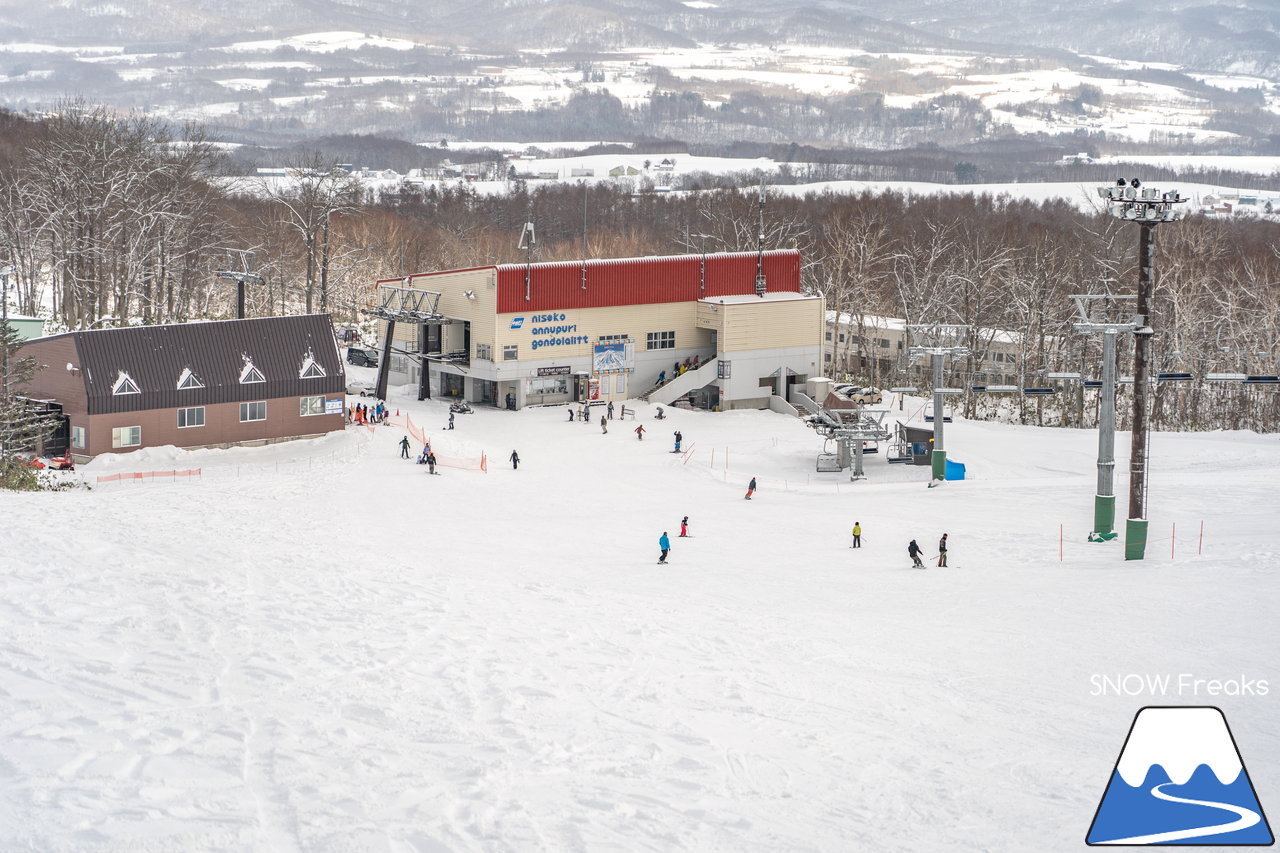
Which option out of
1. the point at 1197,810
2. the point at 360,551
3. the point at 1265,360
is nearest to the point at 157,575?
the point at 360,551

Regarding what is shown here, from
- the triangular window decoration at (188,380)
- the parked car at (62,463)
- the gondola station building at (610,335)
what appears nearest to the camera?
the parked car at (62,463)

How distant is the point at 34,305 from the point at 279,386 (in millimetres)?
35858

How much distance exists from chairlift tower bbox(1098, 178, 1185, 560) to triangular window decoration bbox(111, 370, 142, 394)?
31743mm

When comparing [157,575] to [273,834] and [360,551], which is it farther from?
[273,834]

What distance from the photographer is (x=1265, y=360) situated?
234 feet

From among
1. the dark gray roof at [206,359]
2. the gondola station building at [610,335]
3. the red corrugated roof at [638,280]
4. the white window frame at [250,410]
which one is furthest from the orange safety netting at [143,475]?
the red corrugated roof at [638,280]

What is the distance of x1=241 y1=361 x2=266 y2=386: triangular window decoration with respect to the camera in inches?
1937

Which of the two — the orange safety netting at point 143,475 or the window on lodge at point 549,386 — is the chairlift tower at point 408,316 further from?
the orange safety netting at point 143,475

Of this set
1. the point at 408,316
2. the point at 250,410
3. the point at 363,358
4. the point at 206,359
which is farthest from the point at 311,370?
the point at 363,358

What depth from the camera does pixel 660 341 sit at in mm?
65625

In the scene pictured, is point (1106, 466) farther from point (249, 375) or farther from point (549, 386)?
point (549, 386)

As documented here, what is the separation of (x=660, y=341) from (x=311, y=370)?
65.3 feet

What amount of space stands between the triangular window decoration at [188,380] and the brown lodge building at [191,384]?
0.13ft

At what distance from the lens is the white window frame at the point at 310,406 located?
5081 cm
